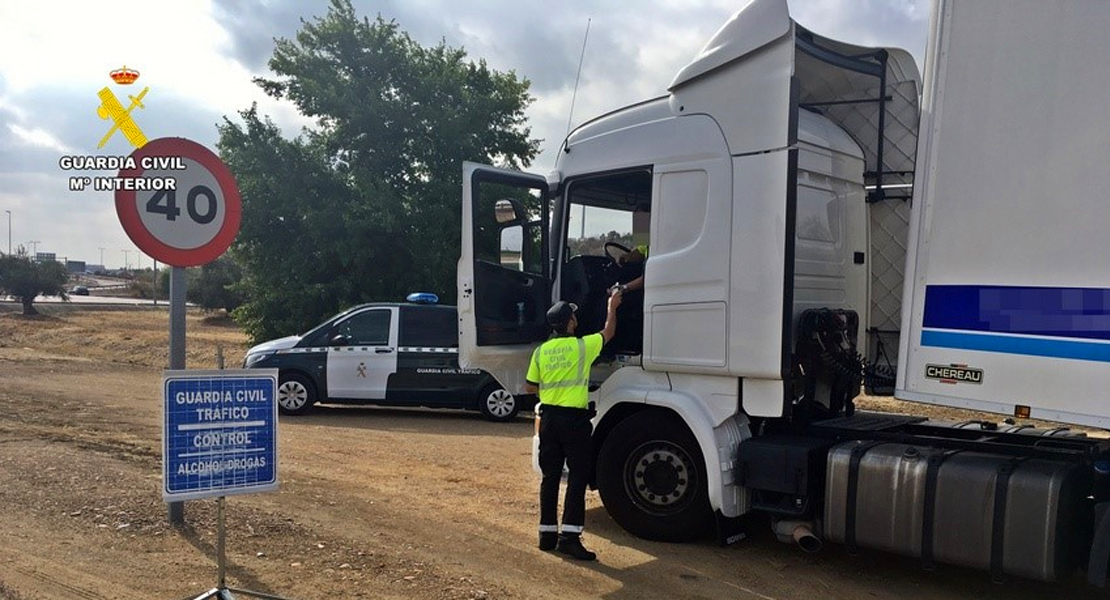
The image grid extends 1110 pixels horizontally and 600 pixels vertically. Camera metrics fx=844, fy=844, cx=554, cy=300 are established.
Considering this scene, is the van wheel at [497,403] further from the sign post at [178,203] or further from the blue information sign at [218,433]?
the blue information sign at [218,433]

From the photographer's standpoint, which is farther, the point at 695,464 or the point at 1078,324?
the point at 695,464

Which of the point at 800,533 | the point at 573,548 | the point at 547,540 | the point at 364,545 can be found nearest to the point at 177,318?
the point at 364,545

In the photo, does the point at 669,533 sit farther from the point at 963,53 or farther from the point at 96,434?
the point at 96,434

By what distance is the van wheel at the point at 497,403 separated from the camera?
12531mm

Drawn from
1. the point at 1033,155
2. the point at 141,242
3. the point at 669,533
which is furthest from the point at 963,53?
the point at 141,242

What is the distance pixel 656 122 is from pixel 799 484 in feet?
8.83

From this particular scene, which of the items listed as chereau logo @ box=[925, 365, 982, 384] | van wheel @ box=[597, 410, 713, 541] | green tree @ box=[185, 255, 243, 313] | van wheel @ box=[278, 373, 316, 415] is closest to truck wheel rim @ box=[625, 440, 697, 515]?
van wheel @ box=[597, 410, 713, 541]

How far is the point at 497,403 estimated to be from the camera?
41.2ft

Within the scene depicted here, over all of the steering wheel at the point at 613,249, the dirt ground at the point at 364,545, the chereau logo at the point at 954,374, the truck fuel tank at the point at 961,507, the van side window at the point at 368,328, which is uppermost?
the steering wheel at the point at 613,249

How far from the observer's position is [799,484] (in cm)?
535

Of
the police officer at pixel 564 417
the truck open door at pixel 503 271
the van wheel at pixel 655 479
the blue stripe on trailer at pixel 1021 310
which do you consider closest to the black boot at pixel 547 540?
the police officer at pixel 564 417

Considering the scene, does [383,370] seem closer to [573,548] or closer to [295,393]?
[295,393]

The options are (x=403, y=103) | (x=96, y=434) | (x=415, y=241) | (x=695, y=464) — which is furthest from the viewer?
(x=403, y=103)

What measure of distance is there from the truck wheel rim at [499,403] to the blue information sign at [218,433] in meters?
7.76
